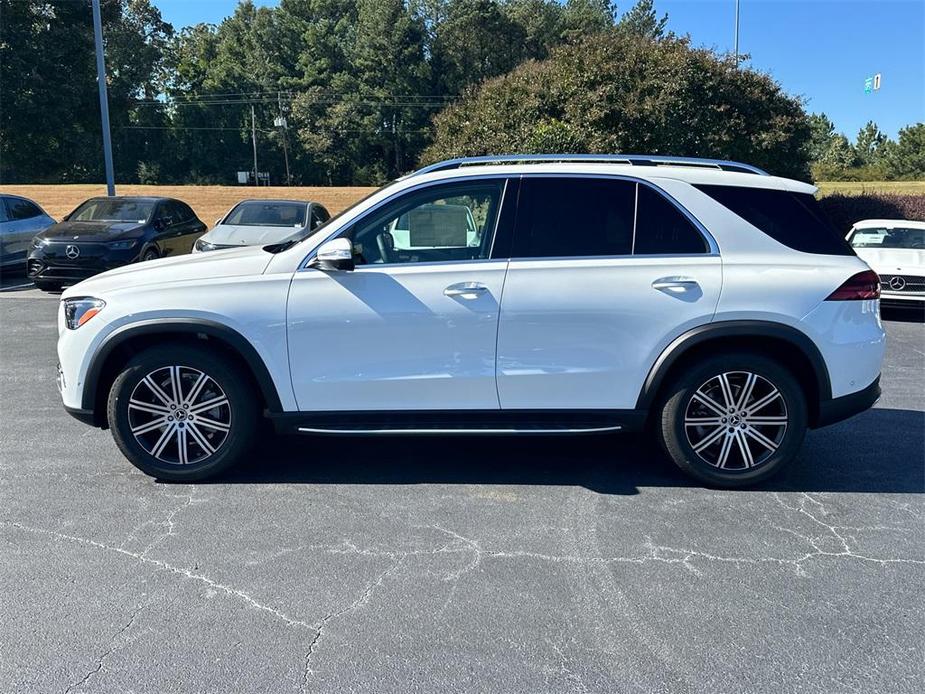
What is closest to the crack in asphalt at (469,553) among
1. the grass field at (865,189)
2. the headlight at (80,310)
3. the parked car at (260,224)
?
the headlight at (80,310)

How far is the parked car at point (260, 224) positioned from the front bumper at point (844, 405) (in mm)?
8987

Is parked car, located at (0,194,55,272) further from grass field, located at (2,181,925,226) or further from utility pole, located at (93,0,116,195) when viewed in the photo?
grass field, located at (2,181,925,226)

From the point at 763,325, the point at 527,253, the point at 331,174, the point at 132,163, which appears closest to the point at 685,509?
the point at 763,325

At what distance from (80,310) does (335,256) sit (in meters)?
1.55

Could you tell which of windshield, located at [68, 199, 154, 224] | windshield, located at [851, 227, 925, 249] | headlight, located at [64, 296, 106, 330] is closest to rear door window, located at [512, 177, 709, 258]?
headlight, located at [64, 296, 106, 330]

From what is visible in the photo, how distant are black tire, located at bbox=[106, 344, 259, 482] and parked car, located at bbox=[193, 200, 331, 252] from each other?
25.1ft

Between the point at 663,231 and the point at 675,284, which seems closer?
the point at 675,284

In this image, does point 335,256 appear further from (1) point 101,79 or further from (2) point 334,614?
(1) point 101,79

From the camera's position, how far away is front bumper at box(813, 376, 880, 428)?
Answer: 4250 mm

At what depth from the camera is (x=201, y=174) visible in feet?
217

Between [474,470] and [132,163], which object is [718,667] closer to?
[474,470]

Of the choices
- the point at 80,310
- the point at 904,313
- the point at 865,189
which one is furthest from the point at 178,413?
the point at 865,189

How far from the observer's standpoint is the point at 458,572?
3395 millimetres

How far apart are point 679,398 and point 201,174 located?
6850cm
